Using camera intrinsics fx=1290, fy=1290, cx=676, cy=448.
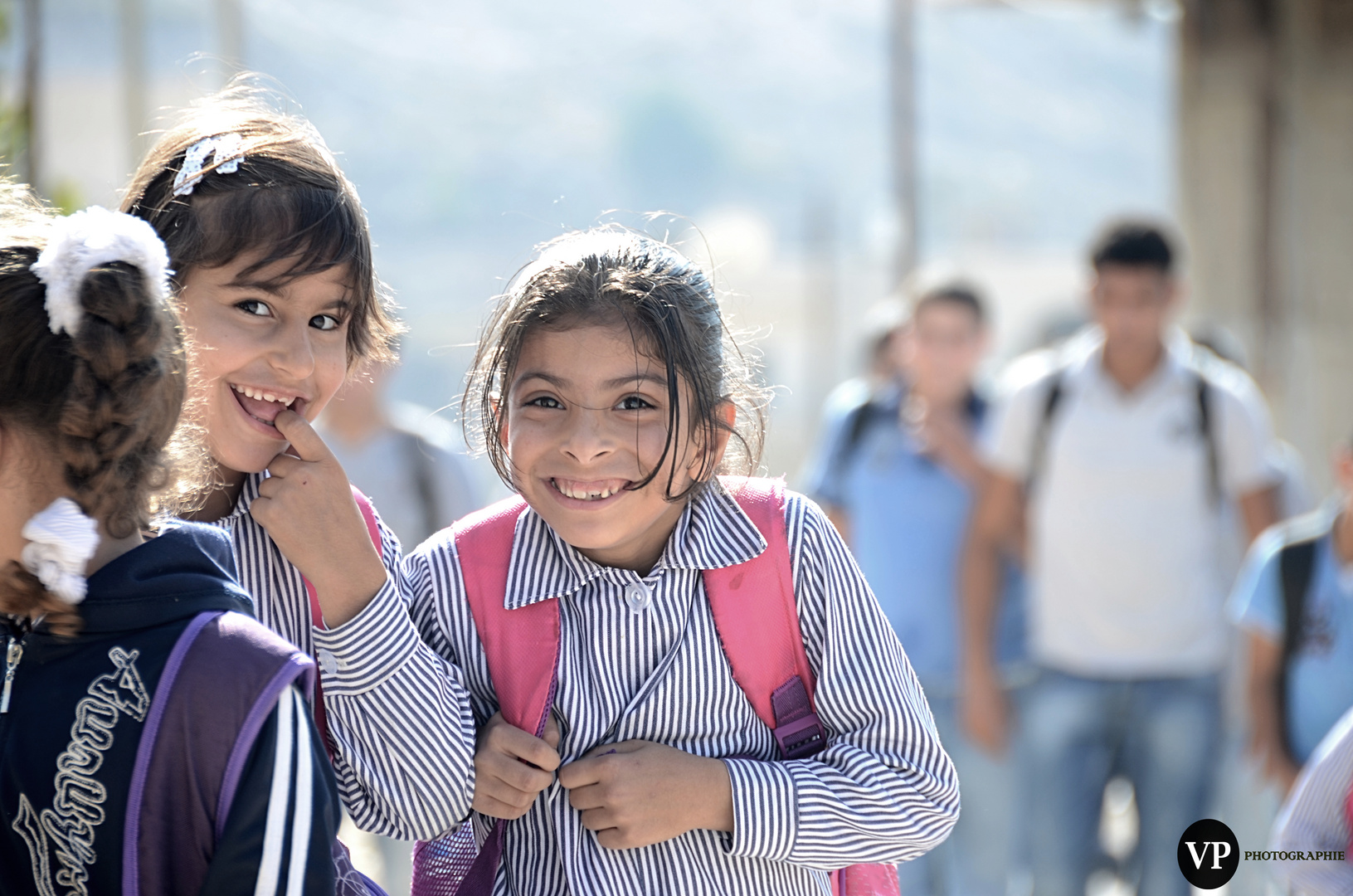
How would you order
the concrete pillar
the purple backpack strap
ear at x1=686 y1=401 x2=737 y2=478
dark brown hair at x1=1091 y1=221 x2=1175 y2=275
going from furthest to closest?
the concrete pillar, dark brown hair at x1=1091 y1=221 x2=1175 y2=275, ear at x1=686 y1=401 x2=737 y2=478, the purple backpack strap

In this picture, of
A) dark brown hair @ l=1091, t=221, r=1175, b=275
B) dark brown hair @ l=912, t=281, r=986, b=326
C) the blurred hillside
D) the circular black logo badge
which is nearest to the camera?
the circular black logo badge

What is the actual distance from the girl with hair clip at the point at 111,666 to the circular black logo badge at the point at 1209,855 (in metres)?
2.71

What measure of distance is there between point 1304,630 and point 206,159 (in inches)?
121

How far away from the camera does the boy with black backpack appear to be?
3385 mm

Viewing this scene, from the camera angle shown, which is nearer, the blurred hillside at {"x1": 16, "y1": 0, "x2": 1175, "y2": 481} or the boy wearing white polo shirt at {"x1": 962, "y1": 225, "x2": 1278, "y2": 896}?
the boy wearing white polo shirt at {"x1": 962, "y1": 225, "x2": 1278, "y2": 896}

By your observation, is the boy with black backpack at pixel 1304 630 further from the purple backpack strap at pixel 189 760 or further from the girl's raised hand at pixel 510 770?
the purple backpack strap at pixel 189 760

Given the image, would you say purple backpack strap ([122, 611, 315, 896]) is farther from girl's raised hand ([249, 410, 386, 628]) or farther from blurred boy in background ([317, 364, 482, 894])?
blurred boy in background ([317, 364, 482, 894])

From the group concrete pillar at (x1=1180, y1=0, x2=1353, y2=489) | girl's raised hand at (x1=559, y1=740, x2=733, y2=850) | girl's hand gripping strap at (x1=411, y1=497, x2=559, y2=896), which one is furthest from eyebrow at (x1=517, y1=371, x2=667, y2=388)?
concrete pillar at (x1=1180, y1=0, x2=1353, y2=489)

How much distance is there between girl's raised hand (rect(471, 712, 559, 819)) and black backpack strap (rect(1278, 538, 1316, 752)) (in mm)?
2694

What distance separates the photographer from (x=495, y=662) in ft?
5.08

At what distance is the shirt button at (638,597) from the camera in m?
1.58

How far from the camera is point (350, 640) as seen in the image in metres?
1.38

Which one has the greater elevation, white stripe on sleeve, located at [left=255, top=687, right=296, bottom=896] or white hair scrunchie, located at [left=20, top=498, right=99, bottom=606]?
white hair scrunchie, located at [left=20, top=498, right=99, bottom=606]

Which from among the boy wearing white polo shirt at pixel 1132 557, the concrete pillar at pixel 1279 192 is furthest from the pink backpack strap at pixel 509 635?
the concrete pillar at pixel 1279 192
